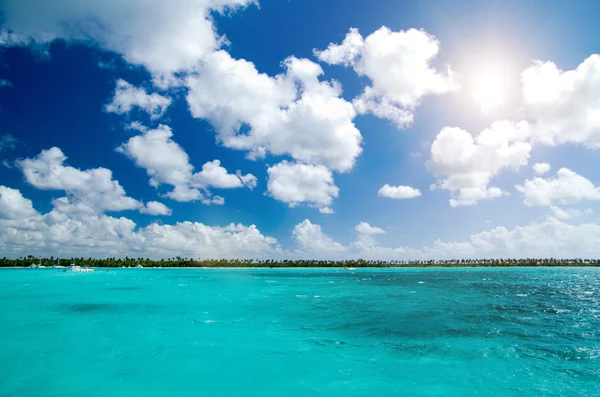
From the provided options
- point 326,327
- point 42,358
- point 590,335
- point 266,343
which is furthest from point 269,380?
point 590,335

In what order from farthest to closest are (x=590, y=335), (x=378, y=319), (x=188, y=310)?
(x=188, y=310) → (x=378, y=319) → (x=590, y=335)

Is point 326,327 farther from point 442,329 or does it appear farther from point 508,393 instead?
point 508,393

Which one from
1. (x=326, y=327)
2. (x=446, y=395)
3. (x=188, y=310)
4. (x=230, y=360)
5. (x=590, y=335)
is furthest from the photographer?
(x=188, y=310)

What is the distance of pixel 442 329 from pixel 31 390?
2795 cm

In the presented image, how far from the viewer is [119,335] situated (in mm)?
27109

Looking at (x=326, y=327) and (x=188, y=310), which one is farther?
(x=188, y=310)

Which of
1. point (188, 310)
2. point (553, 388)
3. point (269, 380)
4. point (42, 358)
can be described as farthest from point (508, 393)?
point (188, 310)

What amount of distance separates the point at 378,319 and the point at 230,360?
17.7 meters

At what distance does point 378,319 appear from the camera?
32.8m

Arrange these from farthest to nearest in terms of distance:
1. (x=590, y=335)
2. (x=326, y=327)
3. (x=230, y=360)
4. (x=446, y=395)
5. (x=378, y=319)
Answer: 1. (x=378, y=319)
2. (x=326, y=327)
3. (x=590, y=335)
4. (x=230, y=360)
5. (x=446, y=395)

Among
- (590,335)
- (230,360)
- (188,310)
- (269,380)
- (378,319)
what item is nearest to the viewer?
(269,380)

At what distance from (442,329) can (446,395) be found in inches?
554

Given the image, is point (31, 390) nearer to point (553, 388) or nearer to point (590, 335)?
point (553, 388)

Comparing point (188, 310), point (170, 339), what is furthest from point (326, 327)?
point (188, 310)
